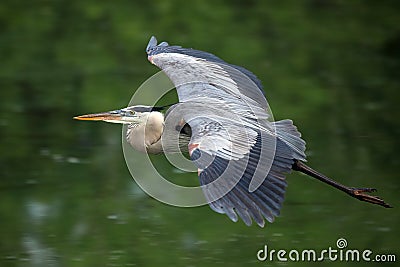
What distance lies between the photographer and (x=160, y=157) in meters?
8.91

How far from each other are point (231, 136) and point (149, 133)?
1.11 metres

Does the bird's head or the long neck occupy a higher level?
the bird's head

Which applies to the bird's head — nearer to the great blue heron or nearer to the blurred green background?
the great blue heron

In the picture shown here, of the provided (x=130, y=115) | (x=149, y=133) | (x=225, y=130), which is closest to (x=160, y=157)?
(x=130, y=115)

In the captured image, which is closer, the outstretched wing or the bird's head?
the outstretched wing

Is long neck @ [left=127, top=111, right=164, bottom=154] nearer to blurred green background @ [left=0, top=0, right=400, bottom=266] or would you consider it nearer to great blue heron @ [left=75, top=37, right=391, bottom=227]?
great blue heron @ [left=75, top=37, right=391, bottom=227]

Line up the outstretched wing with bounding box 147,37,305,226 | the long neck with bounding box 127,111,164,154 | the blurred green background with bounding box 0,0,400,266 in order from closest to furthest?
1. the outstretched wing with bounding box 147,37,305,226
2. the long neck with bounding box 127,111,164,154
3. the blurred green background with bounding box 0,0,400,266

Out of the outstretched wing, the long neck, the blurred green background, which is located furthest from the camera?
the blurred green background

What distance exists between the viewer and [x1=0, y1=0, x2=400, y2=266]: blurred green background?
735 centimetres

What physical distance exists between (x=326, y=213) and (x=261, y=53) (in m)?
3.79

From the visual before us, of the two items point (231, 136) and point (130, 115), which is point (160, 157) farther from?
point (231, 136)

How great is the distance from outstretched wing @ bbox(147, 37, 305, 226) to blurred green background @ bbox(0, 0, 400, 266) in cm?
110

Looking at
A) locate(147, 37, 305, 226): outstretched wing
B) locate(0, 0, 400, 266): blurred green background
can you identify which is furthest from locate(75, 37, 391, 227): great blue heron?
locate(0, 0, 400, 266): blurred green background

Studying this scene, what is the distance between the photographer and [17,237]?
288 inches
